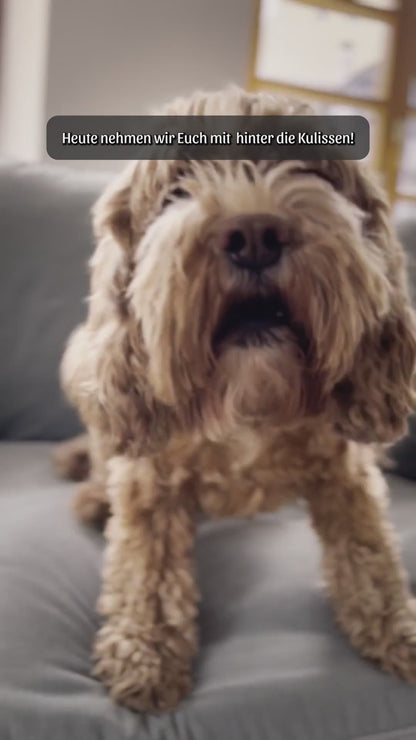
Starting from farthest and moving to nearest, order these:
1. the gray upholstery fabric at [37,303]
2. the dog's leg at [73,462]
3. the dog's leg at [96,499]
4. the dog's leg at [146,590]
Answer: the gray upholstery fabric at [37,303], the dog's leg at [73,462], the dog's leg at [96,499], the dog's leg at [146,590]

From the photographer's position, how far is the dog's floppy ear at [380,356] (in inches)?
35.5

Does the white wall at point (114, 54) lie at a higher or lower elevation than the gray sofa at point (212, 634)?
higher

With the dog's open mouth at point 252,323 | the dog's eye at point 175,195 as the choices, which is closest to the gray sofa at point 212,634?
the dog's open mouth at point 252,323

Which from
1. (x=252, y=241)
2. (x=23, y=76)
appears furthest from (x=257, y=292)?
(x=23, y=76)

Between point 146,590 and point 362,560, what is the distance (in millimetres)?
287

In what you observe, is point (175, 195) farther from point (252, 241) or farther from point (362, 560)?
point (362, 560)

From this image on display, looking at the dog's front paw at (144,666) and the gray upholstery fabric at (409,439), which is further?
the gray upholstery fabric at (409,439)

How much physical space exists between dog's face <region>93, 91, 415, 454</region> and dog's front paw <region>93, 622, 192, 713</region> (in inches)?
10.0

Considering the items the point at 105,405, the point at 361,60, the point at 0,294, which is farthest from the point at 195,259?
the point at 361,60

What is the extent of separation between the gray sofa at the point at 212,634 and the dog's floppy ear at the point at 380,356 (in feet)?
0.83

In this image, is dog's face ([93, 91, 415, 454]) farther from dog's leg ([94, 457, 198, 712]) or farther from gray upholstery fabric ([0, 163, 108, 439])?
gray upholstery fabric ([0, 163, 108, 439])

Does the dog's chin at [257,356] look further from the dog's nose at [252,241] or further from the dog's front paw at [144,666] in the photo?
the dog's front paw at [144,666]

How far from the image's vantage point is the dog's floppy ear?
901 millimetres

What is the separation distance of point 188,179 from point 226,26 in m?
2.05
